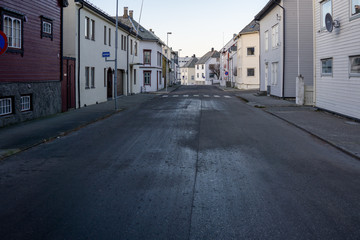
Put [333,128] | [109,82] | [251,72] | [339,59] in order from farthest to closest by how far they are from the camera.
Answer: [251,72]
[109,82]
[339,59]
[333,128]

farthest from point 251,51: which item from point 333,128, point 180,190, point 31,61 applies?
point 180,190

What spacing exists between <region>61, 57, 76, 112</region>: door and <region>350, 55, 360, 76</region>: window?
13.6 meters

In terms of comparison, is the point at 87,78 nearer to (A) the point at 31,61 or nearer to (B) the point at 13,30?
(A) the point at 31,61

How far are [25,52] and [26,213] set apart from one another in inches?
444

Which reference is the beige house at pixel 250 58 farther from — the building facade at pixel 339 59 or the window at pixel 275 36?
the building facade at pixel 339 59

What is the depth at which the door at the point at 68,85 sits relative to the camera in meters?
18.5

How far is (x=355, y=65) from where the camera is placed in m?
14.2

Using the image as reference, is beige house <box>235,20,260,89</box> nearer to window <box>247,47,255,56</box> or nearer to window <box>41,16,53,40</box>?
window <box>247,47,255,56</box>

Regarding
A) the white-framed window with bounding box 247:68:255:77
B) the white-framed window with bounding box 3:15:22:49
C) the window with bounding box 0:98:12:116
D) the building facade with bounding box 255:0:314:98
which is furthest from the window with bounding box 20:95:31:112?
the white-framed window with bounding box 247:68:255:77

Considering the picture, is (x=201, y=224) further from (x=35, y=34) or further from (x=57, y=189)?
A: (x=35, y=34)

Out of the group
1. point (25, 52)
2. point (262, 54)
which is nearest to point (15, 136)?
point (25, 52)

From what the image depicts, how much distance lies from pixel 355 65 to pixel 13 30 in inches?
530

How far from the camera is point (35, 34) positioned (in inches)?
596

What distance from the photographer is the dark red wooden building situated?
13.1m
